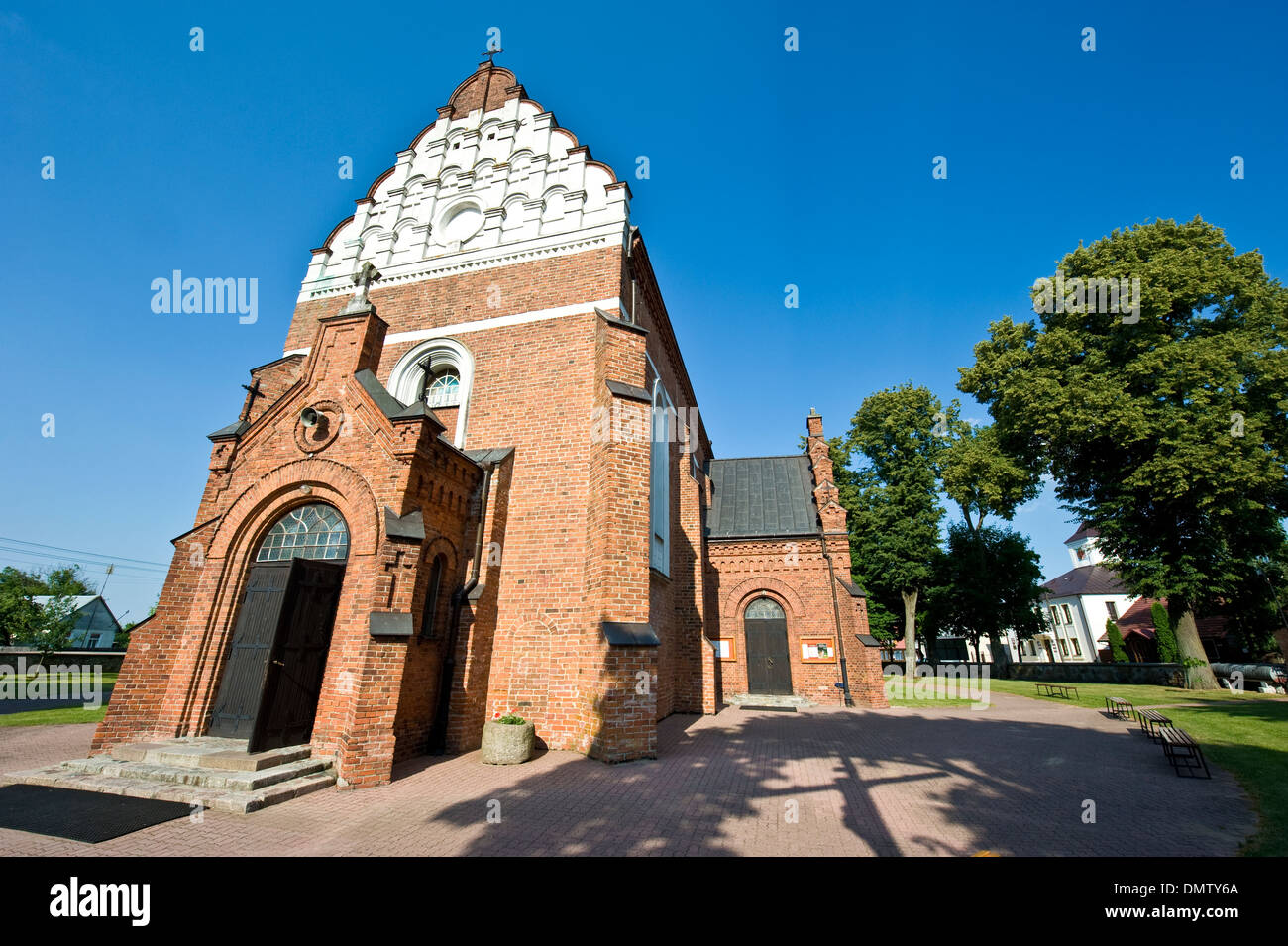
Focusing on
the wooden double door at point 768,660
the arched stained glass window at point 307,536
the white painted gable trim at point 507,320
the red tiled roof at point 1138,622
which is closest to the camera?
Result: the arched stained glass window at point 307,536

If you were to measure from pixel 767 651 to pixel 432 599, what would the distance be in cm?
1234

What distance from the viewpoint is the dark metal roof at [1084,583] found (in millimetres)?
41438

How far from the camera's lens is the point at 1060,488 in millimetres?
20484

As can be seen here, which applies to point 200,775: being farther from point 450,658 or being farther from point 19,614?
point 19,614

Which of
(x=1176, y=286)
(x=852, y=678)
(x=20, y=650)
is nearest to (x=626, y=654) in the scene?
(x=852, y=678)

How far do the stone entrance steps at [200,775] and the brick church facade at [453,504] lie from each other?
1.16 feet

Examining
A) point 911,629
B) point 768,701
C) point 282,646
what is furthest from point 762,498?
point 282,646

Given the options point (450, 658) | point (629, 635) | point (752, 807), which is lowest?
point (752, 807)

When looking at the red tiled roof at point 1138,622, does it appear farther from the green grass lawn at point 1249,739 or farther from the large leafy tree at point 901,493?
the green grass lawn at point 1249,739

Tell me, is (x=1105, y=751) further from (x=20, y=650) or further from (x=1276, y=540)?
(x=20, y=650)

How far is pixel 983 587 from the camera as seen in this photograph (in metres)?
24.8

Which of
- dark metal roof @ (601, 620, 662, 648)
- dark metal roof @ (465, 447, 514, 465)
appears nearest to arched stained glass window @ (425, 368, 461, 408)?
dark metal roof @ (465, 447, 514, 465)

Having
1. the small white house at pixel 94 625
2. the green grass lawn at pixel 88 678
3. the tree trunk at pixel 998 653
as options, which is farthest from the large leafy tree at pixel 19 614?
the tree trunk at pixel 998 653

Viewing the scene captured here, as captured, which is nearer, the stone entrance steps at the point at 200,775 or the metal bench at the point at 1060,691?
the stone entrance steps at the point at 200,775
